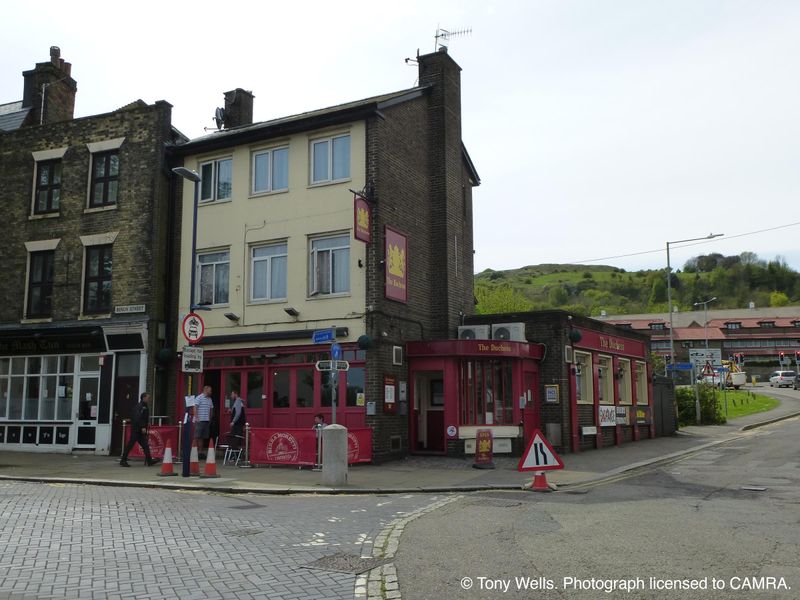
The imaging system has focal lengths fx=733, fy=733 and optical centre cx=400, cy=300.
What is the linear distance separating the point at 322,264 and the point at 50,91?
14.2m

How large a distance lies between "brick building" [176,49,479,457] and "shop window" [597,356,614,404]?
5.09 meters

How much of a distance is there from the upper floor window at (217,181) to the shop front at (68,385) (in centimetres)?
437

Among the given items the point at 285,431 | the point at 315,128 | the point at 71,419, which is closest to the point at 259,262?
the point at 315,128

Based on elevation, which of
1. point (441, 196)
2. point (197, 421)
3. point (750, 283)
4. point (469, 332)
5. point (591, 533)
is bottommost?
point (591, 533)

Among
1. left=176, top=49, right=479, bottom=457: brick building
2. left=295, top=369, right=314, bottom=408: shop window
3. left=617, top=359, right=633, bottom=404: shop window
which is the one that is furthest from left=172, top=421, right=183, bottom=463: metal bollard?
left=617, top=359, right=633, bottom=404: shop window

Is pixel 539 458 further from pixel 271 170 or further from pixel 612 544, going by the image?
pixel 271 170

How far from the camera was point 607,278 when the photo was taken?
188 meters

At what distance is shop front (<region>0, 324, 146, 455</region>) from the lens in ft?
70.9

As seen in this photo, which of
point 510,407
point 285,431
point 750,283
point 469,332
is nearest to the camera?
point 285,431

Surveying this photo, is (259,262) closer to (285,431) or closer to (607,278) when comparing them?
(285,431)

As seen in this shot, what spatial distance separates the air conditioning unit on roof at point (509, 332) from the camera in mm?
20484

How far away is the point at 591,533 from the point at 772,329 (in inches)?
4105

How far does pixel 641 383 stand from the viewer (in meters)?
27.6

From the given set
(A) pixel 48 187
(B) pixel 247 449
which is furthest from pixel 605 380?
(A) pixel 48 187
